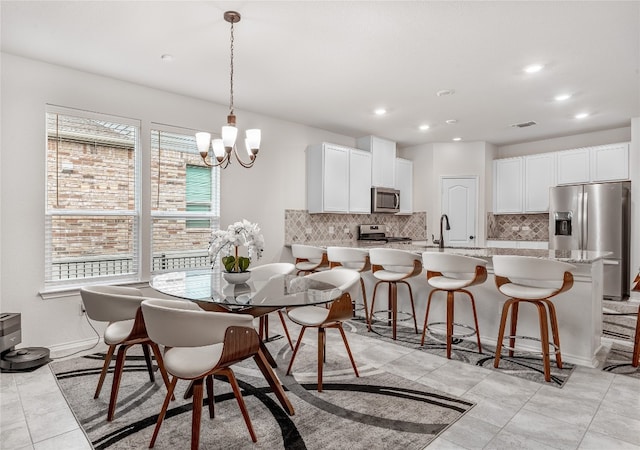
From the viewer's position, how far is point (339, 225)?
6082 millimetres

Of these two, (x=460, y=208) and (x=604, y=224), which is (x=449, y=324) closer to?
(x=604, y=224)

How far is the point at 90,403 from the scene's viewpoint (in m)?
2.40

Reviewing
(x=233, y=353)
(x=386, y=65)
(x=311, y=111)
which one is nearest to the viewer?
(x=233, y=353)

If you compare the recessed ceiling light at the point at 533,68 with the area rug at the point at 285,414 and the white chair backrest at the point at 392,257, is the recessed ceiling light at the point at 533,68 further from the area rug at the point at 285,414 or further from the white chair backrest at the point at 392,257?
the area rug at the point at 285,414

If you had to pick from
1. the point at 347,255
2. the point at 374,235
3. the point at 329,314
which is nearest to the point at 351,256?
the point at 347,255

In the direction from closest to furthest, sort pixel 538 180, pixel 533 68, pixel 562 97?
pixel 533 68 < pixel 562 97 < pixel 538 180

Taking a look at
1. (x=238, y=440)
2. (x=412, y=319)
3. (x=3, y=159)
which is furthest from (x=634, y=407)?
(x=3, y=159)

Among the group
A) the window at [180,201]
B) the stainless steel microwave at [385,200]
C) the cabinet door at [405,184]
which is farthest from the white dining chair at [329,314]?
the cabinet door at [405,184]

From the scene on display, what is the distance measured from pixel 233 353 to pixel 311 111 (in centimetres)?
370

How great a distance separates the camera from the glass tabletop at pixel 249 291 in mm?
2098

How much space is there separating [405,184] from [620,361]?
4300 millimetres

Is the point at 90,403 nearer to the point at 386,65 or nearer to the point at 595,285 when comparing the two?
the point at 386,65

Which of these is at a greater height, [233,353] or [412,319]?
[233,353]

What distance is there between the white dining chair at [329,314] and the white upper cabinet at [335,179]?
2.47 metres
